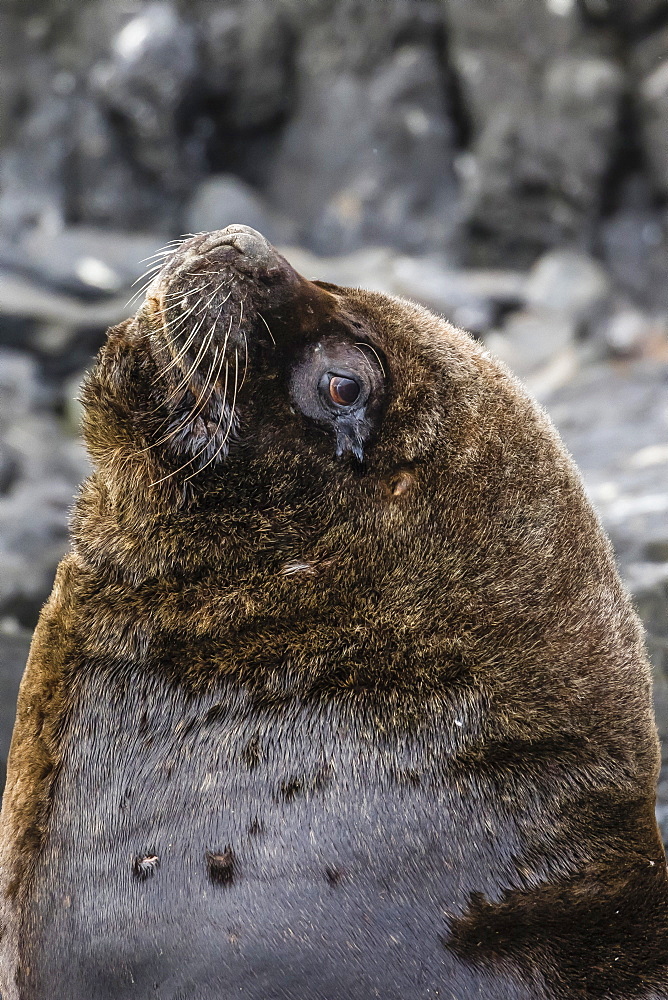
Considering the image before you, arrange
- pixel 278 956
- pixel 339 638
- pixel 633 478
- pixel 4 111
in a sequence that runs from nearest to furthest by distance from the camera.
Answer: pixel 278 956, pixel 339 638, pixel 633 478, pixel 4 111

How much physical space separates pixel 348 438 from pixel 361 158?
15558 mm

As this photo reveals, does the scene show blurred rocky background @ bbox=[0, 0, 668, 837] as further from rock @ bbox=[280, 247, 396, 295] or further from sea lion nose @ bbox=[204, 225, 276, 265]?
sea lion nose @ bbox=[204, 225, 276, 265]

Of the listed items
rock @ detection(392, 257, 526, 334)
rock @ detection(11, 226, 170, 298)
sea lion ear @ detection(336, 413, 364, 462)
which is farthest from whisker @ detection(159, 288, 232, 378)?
rock @ detection(392, 257, 526, 334)

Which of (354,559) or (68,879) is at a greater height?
(354,559)

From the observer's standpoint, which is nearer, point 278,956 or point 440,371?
point 278,956

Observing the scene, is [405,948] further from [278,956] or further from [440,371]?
[440,371]

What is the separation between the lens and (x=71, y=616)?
4.21 meters

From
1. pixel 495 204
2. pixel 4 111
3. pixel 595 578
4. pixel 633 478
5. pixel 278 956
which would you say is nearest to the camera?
pixel 278 956

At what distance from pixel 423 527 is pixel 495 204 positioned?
47.9 ft

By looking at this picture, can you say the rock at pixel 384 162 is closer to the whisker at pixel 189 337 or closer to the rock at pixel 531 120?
the rock at pixel 531 120

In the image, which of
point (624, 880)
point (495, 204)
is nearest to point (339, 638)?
point (624, 880)

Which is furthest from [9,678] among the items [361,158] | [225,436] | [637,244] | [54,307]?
[361,158]

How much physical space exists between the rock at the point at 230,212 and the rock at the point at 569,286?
4.34 metres

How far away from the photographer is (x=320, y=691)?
391 cm
